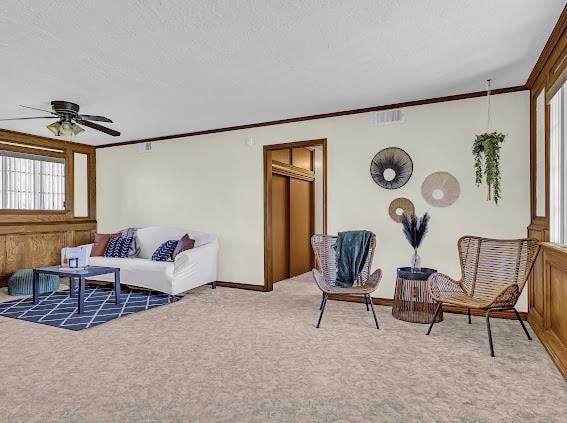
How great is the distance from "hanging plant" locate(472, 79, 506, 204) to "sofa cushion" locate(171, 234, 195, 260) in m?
3.73

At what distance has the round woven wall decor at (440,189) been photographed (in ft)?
13.9

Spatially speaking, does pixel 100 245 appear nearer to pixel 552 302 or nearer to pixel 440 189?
pixel 440 189

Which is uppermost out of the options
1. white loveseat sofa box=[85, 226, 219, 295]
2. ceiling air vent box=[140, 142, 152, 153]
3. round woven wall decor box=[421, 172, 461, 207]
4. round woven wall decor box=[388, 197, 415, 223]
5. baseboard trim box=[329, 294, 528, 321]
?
ceiling air vent box=[140, 142, 152, 153]

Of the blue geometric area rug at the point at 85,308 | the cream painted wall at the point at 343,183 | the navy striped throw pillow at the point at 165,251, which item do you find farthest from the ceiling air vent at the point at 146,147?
the blue geometric area rug at the point at 85,308

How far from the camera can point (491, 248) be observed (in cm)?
362

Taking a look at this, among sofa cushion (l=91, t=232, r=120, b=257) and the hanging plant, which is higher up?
the hanging plant

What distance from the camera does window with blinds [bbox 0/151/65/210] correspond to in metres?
5.80

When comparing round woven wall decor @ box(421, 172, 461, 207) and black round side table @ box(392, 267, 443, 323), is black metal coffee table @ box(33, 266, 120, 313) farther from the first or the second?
round woven wall decor @ box(421, 172, 461, 207)

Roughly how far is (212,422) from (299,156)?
17.2 ft

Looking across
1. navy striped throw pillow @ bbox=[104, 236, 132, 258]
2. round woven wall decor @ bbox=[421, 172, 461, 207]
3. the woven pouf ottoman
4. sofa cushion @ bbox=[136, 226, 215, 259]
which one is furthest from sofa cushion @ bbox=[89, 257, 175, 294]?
round woven wall decor @ bbox=[421, 172, 461, 207]

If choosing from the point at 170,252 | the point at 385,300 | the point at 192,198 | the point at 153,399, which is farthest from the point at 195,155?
the point at 153,399

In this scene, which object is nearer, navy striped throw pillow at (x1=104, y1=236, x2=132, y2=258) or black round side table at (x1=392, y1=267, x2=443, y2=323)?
black round side table at (x1=392, y1=267, x2=443, y2=323)

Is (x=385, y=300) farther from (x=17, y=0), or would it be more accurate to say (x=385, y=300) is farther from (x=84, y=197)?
(x=84, y=197)

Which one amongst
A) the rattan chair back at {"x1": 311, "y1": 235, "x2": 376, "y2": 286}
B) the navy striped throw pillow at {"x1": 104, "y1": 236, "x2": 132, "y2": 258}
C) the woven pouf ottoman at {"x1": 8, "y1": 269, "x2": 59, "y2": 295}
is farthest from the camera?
the navy striped throw pillow at {"x1": 104, "y1": 236, "x2": 132, "y2": 258}
